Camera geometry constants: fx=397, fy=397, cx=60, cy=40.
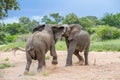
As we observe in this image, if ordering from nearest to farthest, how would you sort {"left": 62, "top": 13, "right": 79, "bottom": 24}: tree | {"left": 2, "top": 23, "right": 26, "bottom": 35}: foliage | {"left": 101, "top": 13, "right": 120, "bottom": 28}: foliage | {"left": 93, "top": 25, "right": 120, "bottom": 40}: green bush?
1. {"left": 93, "top": 25, "right": 120, "bottom": 40}: green bush
2. {"left": 62, "top": 13, "right": 79, "bottom": 24}: tree
3. {"left": 2, "top": 23, "right": 26, "bottom": 35}: foliage
4. {"left": 101, "top": 13, "right": 120, "bottom": 28}: foliage

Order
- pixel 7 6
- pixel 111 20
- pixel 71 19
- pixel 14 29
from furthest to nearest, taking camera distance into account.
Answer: pixel 111 20, pixel 14 29, pixel 71 19, pixel 7 6

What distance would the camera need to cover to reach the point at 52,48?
14.7 metres

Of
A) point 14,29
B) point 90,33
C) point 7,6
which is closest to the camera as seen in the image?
point 7,6

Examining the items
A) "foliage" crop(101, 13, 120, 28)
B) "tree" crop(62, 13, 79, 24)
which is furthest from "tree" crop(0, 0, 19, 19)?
"foliage" crop(101, 13, 120, 28)

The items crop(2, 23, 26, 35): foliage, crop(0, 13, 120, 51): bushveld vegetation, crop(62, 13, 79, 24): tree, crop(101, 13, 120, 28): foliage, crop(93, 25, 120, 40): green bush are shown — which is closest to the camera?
crop(0, 13, 120, 51): bushveld vegetation

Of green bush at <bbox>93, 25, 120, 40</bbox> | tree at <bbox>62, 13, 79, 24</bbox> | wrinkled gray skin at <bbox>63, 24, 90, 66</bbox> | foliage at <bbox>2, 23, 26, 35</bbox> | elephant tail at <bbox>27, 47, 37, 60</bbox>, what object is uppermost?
tree at <bbox>62, 13, 79, 24</bbox>

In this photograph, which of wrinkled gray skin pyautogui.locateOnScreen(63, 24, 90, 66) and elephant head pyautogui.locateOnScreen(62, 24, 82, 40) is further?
wrinkled gray skin pyautogui.locateOnScreen(63, 24, 90, 66)

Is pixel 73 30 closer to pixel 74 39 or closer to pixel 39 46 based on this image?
pixel 74 39

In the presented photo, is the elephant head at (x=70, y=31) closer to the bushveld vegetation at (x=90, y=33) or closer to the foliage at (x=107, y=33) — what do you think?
the bushveld vegetation at (x=90, y=33)

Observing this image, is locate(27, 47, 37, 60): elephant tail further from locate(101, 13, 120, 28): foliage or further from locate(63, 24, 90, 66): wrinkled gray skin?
locate(101, 13, 120, 28): foliage

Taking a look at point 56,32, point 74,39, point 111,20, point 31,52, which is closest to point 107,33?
point 74,39

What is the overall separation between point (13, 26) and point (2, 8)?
48978 mm

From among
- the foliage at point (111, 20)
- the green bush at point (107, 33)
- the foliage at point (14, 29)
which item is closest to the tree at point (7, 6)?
the green bush at point (107, 33)

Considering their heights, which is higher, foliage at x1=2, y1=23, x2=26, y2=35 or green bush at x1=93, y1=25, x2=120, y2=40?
foliage at x1=2, y1=23, x2=26, y2=35
